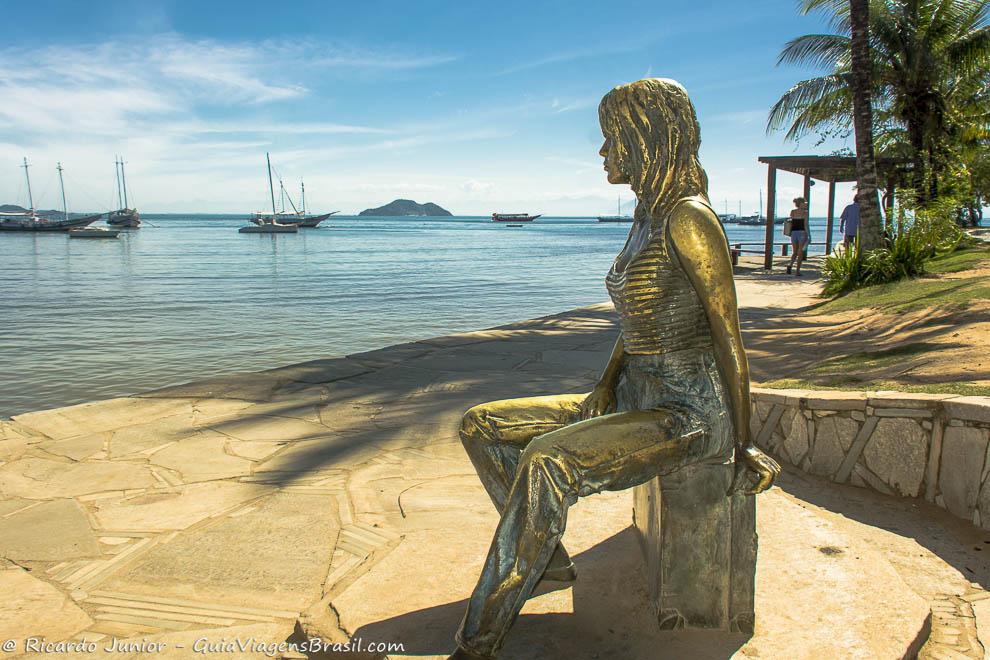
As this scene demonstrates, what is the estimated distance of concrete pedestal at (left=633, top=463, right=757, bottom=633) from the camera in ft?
7.25

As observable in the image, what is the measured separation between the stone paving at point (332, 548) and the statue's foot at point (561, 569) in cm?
4

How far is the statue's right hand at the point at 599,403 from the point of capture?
7.97ft

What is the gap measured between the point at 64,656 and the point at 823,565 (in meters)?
2.67

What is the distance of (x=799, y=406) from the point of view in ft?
14.0

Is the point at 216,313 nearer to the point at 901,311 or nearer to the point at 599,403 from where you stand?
the point at 901,311

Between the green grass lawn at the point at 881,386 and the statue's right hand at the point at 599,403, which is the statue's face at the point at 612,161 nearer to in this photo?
the statue's right hand at the point at 599,403

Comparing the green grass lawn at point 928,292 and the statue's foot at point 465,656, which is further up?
the green grass lawn at point 928,292

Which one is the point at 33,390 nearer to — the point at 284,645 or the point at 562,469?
the point at 284,645

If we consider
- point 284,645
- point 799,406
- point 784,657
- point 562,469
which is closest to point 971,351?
point 799,406

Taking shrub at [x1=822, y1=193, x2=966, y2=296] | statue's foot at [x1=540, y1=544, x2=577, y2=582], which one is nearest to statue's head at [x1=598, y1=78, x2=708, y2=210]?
statue's foot at [x1=540, y1=544, x2=577, y2=582]

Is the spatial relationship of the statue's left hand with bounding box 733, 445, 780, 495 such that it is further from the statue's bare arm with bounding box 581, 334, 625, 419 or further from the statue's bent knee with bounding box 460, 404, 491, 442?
the statue's bent knee with bounding box 460, 404, 491, 442

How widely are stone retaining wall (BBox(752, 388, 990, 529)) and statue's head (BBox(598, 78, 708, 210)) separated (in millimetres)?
2200

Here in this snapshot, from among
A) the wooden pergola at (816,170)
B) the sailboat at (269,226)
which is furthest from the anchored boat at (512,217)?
the wooden pergola at (816,170)

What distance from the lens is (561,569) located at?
2.63 meters
